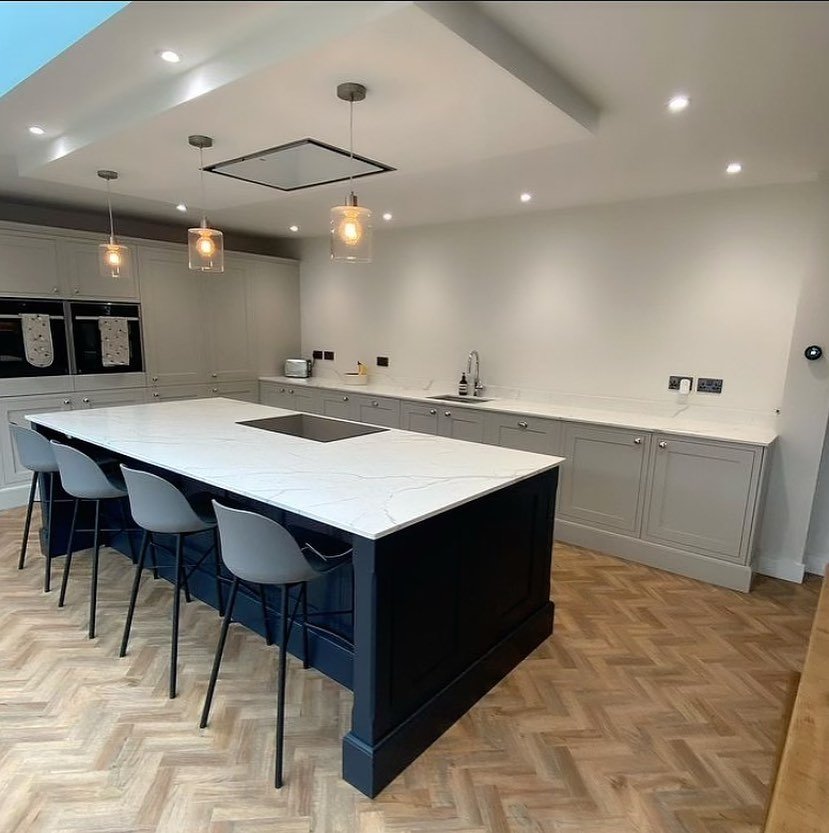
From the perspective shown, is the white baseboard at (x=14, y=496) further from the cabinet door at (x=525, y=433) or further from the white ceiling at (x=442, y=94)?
the cabinet door at (x=525, y=433)

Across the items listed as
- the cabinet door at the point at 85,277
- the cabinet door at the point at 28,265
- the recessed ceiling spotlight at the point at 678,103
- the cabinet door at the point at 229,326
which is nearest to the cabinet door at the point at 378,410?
the cabinet door at the point at 229,326

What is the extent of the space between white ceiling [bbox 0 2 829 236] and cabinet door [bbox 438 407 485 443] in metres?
1.65

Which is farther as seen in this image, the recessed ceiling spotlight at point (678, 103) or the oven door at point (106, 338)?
the oven door at point (106, 338)

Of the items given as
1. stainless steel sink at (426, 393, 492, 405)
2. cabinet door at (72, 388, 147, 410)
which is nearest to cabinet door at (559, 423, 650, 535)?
stainless steel sink at (426, 393, 492, 405)

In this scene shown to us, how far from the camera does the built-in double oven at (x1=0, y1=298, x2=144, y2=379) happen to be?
405cm

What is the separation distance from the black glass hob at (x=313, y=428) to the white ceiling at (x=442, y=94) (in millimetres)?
1440

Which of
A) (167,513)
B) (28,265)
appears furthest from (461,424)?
(28,265)

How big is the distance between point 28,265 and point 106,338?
2.47 feet

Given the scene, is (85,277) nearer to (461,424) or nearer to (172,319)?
(172,319)

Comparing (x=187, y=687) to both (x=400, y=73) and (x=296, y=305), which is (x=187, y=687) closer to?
(x=400, y=73)

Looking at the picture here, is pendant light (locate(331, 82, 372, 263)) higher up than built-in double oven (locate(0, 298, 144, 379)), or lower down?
higher up

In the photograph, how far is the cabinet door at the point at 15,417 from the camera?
411 cm

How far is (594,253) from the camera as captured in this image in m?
3.96

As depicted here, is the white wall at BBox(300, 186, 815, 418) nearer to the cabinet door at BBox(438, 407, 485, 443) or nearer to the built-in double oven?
the cabinet door at BBox(438, 407, 485, 443)
